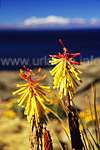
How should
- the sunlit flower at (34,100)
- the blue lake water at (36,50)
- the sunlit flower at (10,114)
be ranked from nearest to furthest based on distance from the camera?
the sunlit flower at (34,100), the sunlit flower at (10,114), the blue lake water at (36,50)

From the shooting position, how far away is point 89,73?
5.54 m

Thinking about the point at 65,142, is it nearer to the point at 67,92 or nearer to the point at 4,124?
the point at 4,124

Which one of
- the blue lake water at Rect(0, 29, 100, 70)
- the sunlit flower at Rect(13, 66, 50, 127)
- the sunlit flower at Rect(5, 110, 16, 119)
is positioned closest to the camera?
the sunlit flower at Rect(13, 66, 50, 127)

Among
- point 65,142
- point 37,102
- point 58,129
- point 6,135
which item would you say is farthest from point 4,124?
point 37,102

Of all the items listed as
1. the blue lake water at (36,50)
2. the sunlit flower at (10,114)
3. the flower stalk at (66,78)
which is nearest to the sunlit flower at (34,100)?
the flower stalk at (66,78)

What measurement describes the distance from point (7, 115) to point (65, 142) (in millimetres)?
1906

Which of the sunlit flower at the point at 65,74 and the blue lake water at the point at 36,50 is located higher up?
the blue lake water at the point at 36,50

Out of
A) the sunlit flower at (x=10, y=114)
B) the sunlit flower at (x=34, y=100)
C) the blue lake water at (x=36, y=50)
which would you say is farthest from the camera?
the blue lake water at (x=36, y=50)

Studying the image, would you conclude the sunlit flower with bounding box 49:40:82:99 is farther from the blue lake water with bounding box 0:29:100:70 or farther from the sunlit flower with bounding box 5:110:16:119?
the blue lake water with bounding box 0:29:100:70

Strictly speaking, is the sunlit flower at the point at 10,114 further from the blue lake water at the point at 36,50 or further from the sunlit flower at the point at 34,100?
the sunlit flower at the point at 34,100

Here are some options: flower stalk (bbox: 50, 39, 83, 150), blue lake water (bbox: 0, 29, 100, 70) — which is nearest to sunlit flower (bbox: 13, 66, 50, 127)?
flower stalk (bbox: 50, 39, 83, 150)

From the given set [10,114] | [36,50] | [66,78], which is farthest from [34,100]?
[36,50]

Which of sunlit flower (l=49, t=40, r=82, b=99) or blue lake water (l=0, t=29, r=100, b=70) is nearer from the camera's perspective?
sunlit flower (l=49, t=40, r=82, b=99)

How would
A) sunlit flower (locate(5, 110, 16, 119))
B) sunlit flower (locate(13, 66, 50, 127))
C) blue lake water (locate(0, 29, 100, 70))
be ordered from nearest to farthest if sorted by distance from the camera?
sunlit flower (locate(13, 66, 50, 127)), sunlit flower (locate(5, 110, 16, 119)), blue lake water (locate(0, 29, 100, 70))
